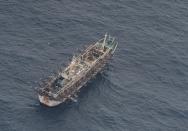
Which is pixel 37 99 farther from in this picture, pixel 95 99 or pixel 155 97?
pixel 155 97

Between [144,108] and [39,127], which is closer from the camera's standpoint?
[39,127]

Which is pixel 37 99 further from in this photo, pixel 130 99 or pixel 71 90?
pixel 130 99

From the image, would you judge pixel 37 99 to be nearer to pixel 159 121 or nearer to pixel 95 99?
pixel 95 99

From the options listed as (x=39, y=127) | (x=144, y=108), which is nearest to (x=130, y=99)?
(x=144, y=108)

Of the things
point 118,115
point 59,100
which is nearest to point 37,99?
point 59,100

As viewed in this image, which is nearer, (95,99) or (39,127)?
(39,127)

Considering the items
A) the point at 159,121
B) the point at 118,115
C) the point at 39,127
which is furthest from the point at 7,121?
the point at 159,121

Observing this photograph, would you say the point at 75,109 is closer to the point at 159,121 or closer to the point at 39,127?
the point at 39,127
